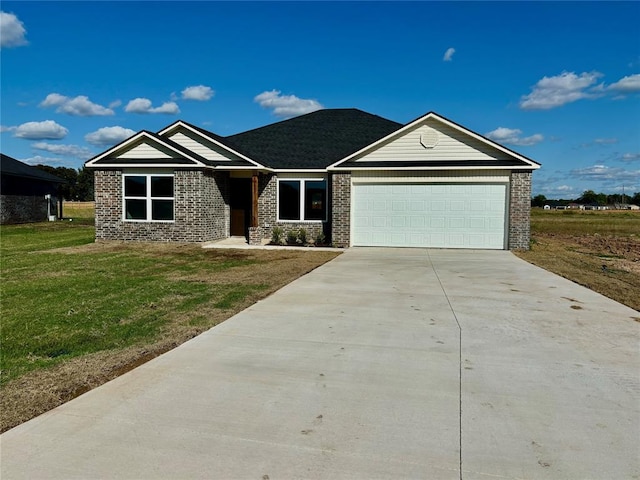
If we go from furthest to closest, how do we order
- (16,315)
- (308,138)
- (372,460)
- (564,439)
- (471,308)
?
(308,138), (471,308), (16,315), (564,439), (372,460)

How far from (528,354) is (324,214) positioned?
13.3 metres

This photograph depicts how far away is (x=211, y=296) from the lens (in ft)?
25.1

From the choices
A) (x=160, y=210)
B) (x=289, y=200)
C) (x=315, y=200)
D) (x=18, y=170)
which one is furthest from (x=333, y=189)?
(x=18, y=170)

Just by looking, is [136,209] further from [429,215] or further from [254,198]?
[429,215]

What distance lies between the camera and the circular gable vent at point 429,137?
1561 centimetres

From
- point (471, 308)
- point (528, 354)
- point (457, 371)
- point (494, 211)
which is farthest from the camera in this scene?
point (494, 211)

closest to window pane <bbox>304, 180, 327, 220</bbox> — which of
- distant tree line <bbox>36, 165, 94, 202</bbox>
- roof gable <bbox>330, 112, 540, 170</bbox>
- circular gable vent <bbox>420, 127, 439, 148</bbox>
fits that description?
roof gable <bbox>330, 112, 540, 170</bbox>

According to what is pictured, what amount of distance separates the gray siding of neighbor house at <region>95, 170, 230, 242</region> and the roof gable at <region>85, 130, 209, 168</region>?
38 cm

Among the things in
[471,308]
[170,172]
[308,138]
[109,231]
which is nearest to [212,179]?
[170,172]

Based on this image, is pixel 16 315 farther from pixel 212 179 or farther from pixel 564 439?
pixel 212 179

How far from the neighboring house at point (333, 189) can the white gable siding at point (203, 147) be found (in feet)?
0.15

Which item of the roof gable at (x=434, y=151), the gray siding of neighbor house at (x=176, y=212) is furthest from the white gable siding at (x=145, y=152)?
the roof gable at (x=434, y=151)

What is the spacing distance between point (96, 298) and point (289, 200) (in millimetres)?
11258

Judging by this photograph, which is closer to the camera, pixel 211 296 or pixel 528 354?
pixel 528 354
